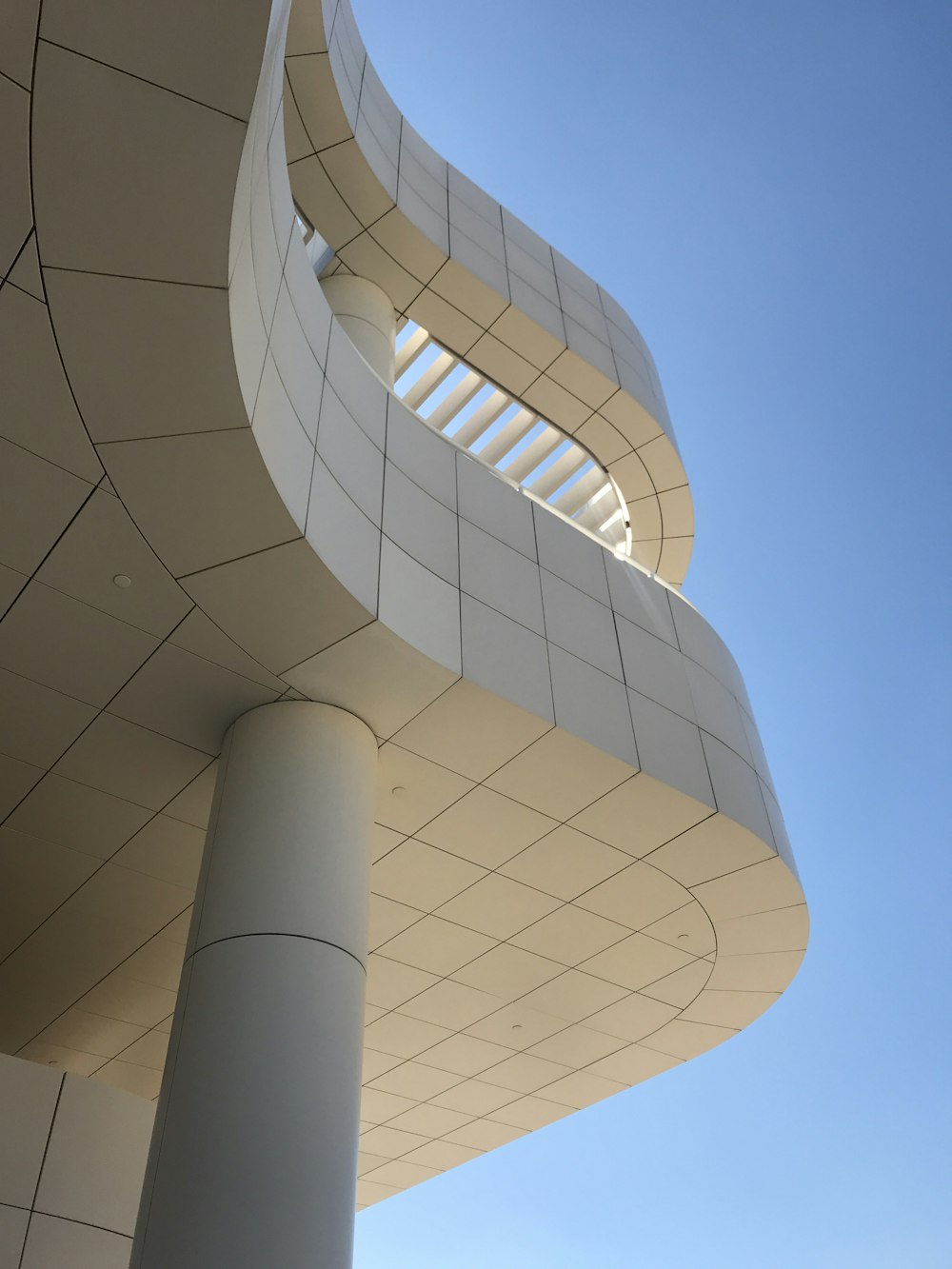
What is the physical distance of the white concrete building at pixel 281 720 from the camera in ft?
20.5

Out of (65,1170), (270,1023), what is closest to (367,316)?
(270,1023)

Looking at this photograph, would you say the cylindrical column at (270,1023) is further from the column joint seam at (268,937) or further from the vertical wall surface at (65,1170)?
the vertical wall surface at (65,1170)

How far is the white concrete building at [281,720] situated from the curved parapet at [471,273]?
0.30ft

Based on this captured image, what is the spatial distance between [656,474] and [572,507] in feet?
4.98

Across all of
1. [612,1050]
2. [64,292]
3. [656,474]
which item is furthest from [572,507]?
[64,292]

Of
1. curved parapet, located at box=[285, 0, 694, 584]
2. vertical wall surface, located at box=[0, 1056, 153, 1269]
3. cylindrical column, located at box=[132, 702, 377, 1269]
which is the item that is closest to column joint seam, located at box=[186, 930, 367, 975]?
cylindrical column, located at box=[132, 702, 377, 1269]

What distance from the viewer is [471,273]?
1524 centimetres

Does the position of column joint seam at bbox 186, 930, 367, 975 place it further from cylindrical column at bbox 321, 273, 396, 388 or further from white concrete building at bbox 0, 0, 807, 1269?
cylindrical column at bbox 321, 273, 396, 388

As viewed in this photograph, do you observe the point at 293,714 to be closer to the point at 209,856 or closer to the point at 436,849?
the point at 209,856

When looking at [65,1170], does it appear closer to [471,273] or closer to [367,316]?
[367,316]

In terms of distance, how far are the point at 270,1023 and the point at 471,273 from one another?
11.3 m

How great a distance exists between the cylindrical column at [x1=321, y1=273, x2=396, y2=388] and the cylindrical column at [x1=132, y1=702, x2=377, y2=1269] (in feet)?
22.2

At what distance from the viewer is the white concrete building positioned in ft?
20.5

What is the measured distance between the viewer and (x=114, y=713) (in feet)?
29.3
